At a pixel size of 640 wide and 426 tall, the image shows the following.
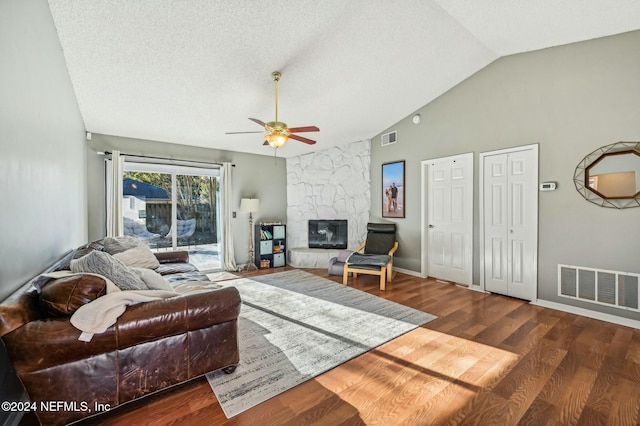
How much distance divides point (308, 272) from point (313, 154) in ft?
9.27

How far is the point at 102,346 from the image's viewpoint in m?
1.64

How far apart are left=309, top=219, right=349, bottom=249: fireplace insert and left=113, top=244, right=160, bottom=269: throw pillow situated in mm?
3593

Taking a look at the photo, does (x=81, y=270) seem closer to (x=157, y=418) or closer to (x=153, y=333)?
(x=153, y=333)

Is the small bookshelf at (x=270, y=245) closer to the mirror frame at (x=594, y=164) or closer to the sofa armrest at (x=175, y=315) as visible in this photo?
the sofa armrest at (x=175, y=315)

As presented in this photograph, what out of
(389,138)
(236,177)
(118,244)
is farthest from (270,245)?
(389,138)

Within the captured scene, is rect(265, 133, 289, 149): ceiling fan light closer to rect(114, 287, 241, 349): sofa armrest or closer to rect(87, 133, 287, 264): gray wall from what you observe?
rect(114, 287, 241, 349): sofa armrest

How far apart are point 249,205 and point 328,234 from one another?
1.92 meters

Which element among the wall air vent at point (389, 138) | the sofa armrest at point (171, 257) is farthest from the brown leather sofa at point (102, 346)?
the wall air vent at point (389, 138)

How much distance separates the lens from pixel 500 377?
2.14 metres

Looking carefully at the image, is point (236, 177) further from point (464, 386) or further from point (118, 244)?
point (464, 386)

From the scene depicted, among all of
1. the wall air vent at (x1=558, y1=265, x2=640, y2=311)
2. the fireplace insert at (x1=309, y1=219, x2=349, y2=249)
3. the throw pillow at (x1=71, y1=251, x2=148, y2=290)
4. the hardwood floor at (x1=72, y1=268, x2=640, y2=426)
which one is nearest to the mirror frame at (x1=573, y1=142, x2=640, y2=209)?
the wall air vent at (x1=558, y1=265, x2=640, y2=311)

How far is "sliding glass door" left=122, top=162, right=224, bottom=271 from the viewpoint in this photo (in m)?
5.21

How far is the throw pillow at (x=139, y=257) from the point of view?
133 inches

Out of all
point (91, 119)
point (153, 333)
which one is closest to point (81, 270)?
point (153, 333)
